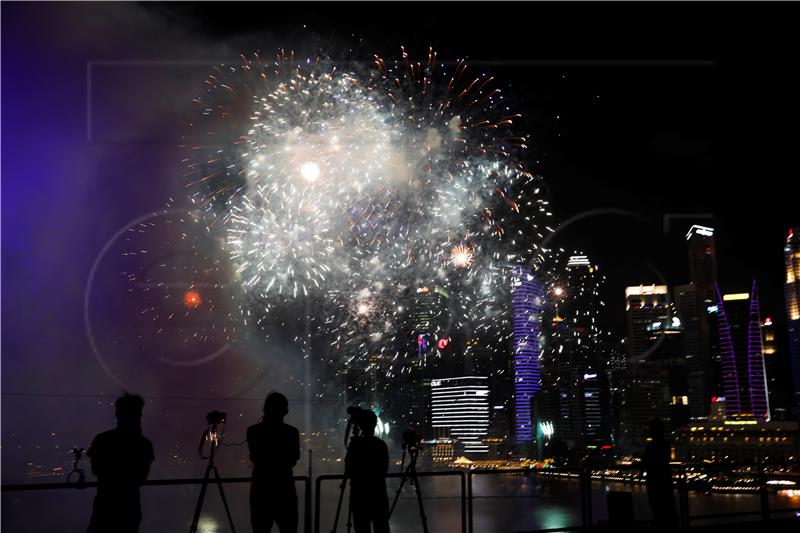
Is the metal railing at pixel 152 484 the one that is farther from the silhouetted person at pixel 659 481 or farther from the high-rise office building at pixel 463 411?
the high-rise office building at pixel 463 411

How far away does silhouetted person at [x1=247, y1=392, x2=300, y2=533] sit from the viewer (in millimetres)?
6543

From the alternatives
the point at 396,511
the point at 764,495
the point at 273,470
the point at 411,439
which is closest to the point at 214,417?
the point at 273,470

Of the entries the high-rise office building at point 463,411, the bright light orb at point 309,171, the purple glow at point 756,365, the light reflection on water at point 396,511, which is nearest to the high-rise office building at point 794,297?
the purple glow at point 756,365

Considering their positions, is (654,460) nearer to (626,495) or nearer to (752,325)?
(626,495)

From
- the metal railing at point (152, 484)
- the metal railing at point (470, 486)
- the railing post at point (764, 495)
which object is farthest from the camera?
the railing post at point (764, 495)

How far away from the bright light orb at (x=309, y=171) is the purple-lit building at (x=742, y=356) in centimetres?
16200

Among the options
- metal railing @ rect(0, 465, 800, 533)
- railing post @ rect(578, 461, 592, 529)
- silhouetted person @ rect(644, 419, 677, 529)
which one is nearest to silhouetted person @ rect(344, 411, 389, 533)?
metal railing @ rect(0, 465, 800, 533)

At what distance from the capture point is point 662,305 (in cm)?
19825

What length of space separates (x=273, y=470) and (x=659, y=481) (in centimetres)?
486

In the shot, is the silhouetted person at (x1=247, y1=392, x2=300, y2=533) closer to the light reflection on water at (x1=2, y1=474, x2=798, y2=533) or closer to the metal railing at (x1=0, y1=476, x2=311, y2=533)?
the metal railing at (x1=0, y1=476, x2=311, y2=533)

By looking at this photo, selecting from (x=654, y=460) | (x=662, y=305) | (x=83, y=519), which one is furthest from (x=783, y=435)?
(x=654, y=460)

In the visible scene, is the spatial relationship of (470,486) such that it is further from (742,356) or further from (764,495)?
(742,356)

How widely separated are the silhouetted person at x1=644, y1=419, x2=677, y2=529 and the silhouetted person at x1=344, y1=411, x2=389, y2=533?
11.3 feet

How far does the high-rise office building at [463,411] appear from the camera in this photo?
16325cm
